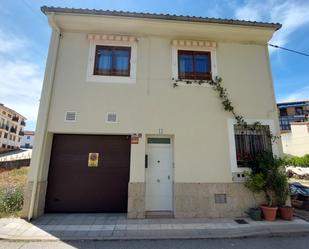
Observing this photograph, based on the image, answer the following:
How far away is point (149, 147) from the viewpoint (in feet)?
22.6

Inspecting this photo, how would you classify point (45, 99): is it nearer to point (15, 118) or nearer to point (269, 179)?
point (269, 179)

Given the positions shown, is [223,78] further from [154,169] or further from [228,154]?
[154,169]

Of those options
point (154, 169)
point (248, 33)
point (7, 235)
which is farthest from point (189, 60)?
point (7, 235)

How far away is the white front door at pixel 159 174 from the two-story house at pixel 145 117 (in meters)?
0.04

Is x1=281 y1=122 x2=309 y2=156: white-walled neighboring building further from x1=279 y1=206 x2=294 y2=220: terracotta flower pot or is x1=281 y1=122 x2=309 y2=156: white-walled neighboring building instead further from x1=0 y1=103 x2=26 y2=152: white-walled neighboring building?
x1=0 y1=103 x2=26 y2=152: white-walled neighboring building

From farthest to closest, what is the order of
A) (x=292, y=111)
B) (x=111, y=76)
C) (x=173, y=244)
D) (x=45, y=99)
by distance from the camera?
(x=292, y=111)
(x=111, y=76)
(x=45, y=99)
(x=173, y=244)

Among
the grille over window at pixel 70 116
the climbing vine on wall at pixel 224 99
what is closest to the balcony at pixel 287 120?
the climbing vine on wall at pixel 224 99

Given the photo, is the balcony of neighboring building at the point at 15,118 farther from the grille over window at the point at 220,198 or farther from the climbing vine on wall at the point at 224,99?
the grille over window at the point at 220,198

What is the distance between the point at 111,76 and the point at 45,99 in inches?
97.0

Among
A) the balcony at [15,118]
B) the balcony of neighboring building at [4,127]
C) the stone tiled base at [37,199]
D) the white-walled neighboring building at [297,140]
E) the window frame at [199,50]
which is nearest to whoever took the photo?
the stone tiled base at [37,199]

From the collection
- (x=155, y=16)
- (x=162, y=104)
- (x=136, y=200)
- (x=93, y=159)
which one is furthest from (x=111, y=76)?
(x=136, y=200)

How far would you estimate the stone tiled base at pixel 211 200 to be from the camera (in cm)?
626

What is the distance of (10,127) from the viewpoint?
50094 mm

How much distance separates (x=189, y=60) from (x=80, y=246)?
23.1 ft
